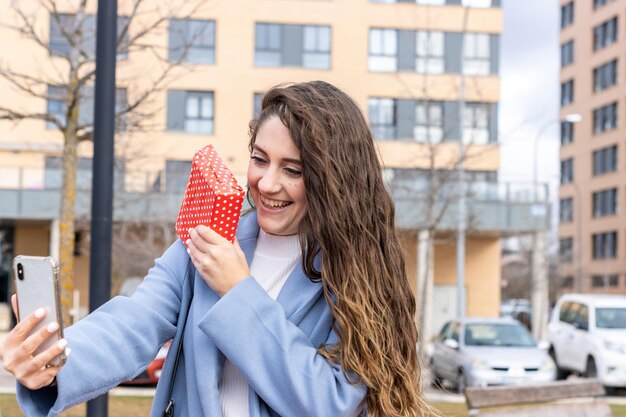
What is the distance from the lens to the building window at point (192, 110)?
37219 millimetres

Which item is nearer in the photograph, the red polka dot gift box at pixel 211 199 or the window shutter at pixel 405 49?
the red polka dot gift box at pixel 211 199

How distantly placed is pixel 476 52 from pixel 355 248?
37.4 meters

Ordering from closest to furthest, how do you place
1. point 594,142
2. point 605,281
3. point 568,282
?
point 605,281 → point 594,142 → point 568,282

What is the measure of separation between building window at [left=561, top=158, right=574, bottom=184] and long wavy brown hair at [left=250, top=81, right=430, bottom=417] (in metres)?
69.7

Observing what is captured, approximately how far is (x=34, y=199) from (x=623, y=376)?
1958 cm

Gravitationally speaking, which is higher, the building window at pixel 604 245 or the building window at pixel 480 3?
the building window at pixel 480 3

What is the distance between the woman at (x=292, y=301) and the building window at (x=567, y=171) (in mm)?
69749

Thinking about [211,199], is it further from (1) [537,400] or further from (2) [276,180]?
(1) [537,400]

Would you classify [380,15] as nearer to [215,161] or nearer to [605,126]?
[605,126]

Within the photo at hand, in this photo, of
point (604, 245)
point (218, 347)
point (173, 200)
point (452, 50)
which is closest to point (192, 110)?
point (452, 50)

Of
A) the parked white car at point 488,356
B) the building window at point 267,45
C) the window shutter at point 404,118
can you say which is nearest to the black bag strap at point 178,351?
the parked white car at point 488,356

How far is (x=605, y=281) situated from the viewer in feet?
205

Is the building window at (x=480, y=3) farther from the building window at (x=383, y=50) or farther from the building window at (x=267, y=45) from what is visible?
the building window at (x=267, y=45)

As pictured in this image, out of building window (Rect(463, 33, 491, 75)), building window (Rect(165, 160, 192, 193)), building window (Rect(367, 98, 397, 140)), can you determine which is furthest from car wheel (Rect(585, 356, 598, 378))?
building window (Rect(463, 33, 491, 75))
